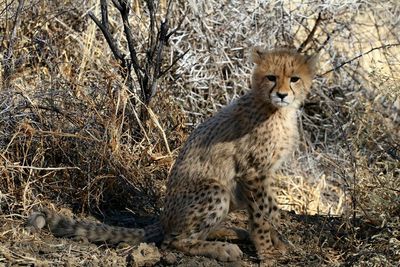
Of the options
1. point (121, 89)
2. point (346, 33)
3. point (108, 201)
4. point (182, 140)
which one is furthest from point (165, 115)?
point (346, 33)

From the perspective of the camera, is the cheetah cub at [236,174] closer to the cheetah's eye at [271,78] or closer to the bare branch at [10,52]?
the cheetah's eye at [271,78]

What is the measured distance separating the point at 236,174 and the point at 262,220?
308 mm

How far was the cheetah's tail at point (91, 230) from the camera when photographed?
453 centimetres

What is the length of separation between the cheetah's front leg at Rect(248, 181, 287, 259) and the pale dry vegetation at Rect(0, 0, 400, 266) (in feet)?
0.37

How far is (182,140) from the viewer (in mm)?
5820

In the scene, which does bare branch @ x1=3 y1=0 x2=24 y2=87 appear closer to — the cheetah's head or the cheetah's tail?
the cheetah's tail

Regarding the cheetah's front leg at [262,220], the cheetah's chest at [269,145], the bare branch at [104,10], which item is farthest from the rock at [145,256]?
the bare branch at [104,10]

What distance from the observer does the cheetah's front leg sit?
4480 millimetres

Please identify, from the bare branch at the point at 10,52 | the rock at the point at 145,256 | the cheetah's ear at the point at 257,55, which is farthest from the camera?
the bare branch at the point at 10,52

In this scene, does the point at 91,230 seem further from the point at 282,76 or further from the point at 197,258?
the point at 282,76

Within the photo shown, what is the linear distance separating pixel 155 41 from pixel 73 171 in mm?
1233

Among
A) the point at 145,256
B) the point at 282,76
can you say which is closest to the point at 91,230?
the point at 145,256

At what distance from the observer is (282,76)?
4.51 meters

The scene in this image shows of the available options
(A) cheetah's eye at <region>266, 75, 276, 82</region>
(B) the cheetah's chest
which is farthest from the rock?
(A) cheetah's eye at <region>266, 75, 276, 82</region>
